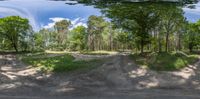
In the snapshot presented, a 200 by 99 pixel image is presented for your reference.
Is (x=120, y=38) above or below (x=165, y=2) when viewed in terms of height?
below

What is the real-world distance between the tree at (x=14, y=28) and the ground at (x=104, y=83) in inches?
679

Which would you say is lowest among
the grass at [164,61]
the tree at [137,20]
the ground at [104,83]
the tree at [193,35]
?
the ground at [104,83]

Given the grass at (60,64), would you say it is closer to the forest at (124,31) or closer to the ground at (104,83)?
the ground at (104,83)

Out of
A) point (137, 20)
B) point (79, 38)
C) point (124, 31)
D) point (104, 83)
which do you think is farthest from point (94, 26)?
point (104, 83)

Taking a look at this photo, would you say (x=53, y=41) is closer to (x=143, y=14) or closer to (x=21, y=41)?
(x=21, y=41)

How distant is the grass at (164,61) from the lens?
20.5 metres

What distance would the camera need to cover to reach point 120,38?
30.0m

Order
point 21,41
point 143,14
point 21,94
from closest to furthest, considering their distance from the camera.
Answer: point 21,94 < point 143,14 < point 21,41

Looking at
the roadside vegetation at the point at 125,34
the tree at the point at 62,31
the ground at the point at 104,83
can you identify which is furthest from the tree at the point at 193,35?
the tree at the point at 62,31

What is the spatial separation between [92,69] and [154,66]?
3776 mm

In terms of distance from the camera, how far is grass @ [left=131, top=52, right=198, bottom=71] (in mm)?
20505

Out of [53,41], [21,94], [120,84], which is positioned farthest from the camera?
[53,41]

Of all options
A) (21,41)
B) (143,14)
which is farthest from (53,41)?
(143,14)

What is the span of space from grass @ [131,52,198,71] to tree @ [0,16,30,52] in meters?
18.7
